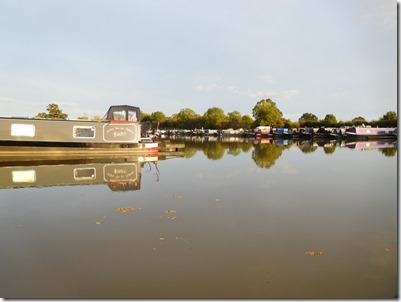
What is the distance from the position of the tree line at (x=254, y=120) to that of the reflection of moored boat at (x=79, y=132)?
168 ft

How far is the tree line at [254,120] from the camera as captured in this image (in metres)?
85.6

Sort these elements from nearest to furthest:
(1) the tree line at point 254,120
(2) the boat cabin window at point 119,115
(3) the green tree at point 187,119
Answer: (2) the boat cabin window at point 119,115, (1) the tree line at point 254,120, (3) the green tree at point 187,119

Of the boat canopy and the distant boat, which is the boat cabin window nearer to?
the boat canopy

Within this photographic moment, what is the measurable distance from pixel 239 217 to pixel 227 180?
5578 millimetres

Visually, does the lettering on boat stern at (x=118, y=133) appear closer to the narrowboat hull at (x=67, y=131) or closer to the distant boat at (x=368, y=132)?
the narrowboat hull at (x=67, y=131)

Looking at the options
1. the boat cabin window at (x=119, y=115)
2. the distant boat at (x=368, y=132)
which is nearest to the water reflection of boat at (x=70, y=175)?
the boat cabin window at (x=119, y=115)

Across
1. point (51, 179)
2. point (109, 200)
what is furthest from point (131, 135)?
point (109, 200)

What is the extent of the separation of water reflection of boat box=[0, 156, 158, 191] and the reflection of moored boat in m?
4.82

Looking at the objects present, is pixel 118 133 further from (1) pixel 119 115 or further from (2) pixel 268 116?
(2) pixel 268 116

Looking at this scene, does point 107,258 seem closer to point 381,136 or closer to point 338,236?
point 338,236

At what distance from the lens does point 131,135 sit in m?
22.8

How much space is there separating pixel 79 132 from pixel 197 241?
61.9 ft

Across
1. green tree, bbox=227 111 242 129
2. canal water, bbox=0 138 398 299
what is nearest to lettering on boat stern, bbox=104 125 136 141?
canal water, bbox=0 138 398 299

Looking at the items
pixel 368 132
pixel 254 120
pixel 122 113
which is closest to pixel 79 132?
pixel 122 113
